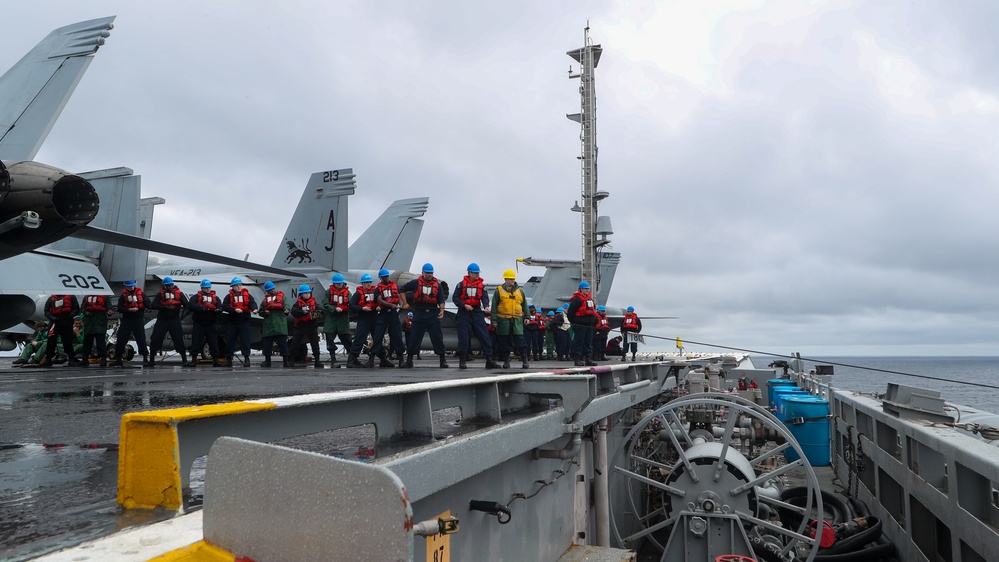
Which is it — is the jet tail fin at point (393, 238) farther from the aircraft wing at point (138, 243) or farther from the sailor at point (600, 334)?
the aircraft wing at point (138, 243)

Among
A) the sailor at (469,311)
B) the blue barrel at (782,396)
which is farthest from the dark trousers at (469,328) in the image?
the blue barrel at (782,396)

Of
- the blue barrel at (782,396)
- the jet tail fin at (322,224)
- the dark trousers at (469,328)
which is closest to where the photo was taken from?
the blue barrel at (782,396)

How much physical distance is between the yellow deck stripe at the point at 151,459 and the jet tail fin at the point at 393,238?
2377 centimetres

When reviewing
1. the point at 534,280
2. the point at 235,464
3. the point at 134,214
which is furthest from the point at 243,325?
the point at 534,280

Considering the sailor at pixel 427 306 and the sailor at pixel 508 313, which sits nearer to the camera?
the sailor at pixel 427 306

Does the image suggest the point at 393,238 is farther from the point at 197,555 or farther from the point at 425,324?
the point at 197,555

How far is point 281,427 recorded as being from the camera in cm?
200

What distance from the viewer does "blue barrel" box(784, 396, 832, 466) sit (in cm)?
1166

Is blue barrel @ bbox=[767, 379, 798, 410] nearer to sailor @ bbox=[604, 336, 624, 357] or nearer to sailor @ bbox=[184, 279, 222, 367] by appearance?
sailor @ bbox=[604, 336, 624, 357]

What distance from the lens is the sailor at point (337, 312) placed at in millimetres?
13859

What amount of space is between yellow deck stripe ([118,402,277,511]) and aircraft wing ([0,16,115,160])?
7.22 metres

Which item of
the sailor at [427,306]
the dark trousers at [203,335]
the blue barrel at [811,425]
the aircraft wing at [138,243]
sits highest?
the aircraft wing at [138,243]

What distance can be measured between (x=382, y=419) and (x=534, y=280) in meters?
34.5

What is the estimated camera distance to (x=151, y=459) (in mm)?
1594
